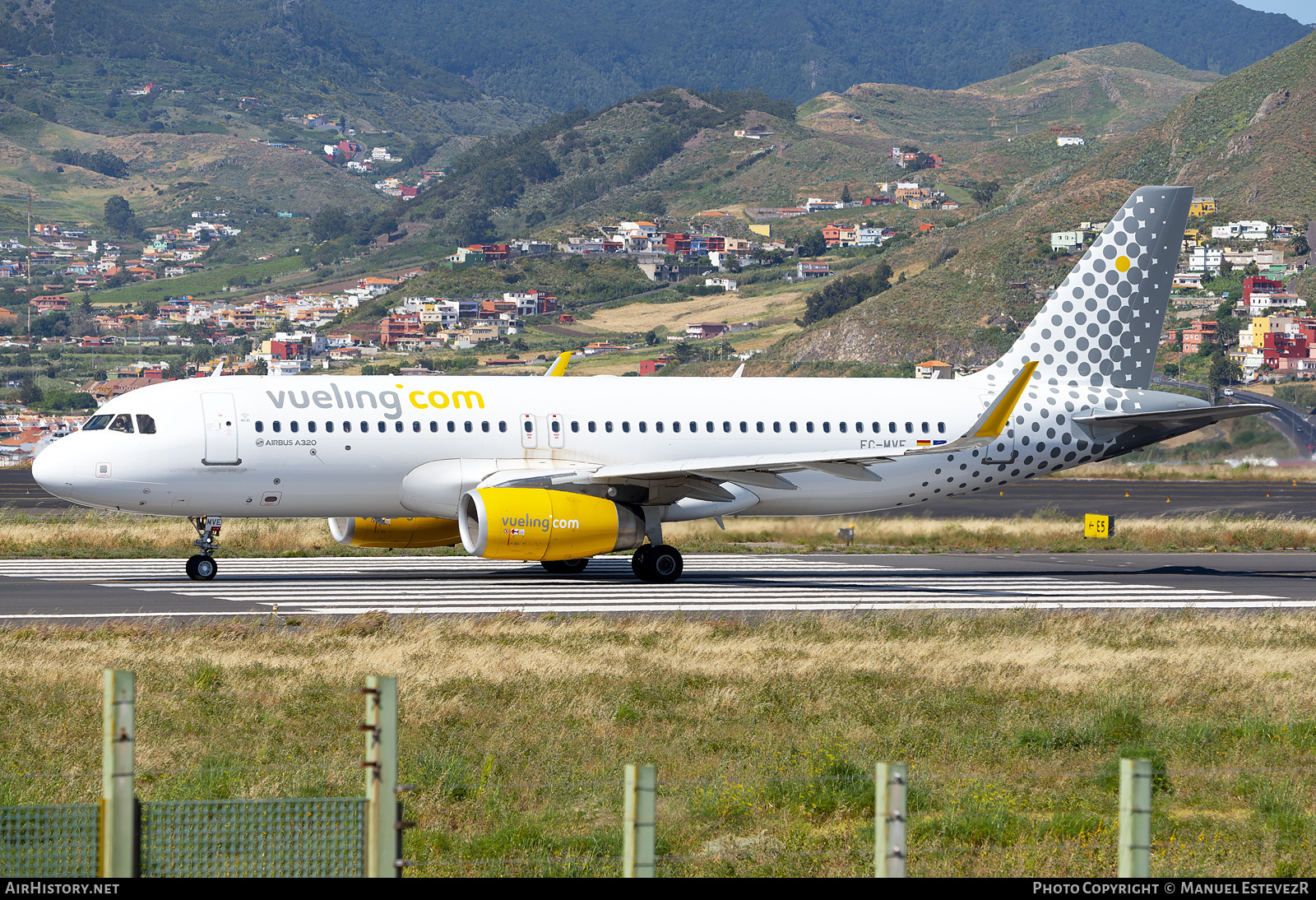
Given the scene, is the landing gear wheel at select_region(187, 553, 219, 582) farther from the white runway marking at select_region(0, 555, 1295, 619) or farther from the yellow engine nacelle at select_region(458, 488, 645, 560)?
the yellow engine nacelle at select_region(458, 488, 645, 560)

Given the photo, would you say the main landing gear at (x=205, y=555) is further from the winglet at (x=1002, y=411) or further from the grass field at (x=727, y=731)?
the winglet at (x=1002, y=411)

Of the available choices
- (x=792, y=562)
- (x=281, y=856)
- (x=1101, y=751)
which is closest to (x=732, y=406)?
(x=792, y=562)

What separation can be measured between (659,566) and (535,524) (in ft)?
13.5

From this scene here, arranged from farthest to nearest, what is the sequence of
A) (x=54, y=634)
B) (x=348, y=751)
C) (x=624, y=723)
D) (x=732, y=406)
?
(x=732, y=406), (x=54, y=634), (x=624, y=723), (x=348, y=751)

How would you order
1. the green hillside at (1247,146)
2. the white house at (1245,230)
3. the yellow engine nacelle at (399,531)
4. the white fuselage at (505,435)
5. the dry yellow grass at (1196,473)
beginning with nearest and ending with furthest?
the white fuselage at (505,435), the yellow engine nacelle at (399,531), the dry yellow grass at (1196,473), the white house at (1245,230), the green hillside at (1247,146)

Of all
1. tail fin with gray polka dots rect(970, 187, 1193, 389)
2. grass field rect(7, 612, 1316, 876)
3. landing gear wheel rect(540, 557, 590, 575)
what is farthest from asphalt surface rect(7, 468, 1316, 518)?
grass field rect(7, 612, 1316, 876)

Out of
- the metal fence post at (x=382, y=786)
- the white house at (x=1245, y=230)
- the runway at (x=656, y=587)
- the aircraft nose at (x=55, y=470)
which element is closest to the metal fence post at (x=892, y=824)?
the metal fence post at (x=382, y=786)

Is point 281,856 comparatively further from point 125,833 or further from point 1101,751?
point 1101,751

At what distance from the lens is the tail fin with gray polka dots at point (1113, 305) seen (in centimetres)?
3453

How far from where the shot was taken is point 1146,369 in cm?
3512

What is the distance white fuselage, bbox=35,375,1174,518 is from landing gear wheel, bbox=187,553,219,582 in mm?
1062

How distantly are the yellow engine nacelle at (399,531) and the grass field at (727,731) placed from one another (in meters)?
8.70
